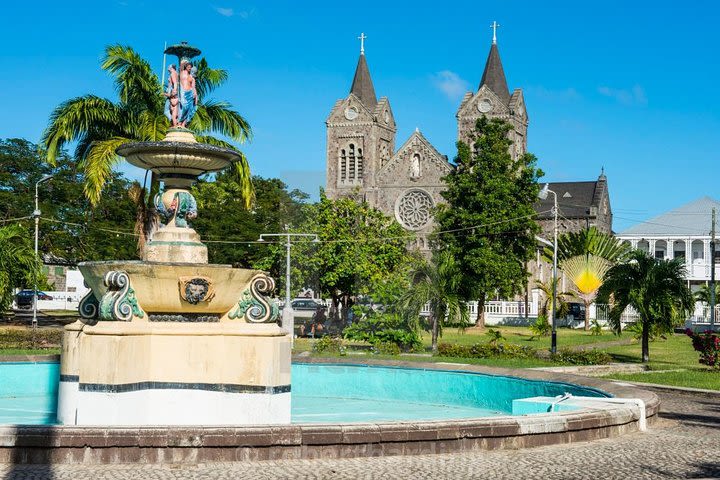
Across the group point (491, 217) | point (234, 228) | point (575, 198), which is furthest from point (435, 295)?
point (575, 198)

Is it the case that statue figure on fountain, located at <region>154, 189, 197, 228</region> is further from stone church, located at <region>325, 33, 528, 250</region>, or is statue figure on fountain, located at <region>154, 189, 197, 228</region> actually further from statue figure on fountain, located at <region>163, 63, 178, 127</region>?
stone church, located at <region>325, 33, 528, 250</region>

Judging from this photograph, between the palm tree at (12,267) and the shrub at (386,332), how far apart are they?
10.5 meters

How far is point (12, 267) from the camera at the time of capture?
29.8 meters

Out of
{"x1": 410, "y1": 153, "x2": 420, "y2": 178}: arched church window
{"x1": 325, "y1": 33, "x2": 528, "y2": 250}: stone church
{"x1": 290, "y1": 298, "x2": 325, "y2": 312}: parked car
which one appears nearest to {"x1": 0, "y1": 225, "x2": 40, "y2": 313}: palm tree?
{"x1": 290, "y1": 298, "x2": 325, "y2": 312}: parked car

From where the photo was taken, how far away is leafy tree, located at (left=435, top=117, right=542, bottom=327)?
5231cm

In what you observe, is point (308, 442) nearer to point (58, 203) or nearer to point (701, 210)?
point (58, 203)

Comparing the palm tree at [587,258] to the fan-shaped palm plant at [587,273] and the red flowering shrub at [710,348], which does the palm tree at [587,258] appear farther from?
the red flowering shrub at [710,348]

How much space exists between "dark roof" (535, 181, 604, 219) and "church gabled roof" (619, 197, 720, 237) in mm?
14805

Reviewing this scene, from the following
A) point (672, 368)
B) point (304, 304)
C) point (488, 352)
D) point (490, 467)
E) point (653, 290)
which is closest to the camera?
point (490, 467)

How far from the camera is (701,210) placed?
8444 centimetres

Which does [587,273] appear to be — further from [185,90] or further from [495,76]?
[185,90]

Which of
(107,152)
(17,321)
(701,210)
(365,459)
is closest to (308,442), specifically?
(365,459)

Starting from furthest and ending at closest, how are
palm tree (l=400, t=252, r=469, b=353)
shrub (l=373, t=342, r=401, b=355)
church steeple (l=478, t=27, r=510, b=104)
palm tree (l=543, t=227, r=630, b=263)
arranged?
church steeple (l=478, t=27, r=510, b=104) → palm tree (l=543, t=227, r=630, b=263) → palm tree (l=400, t=252, r=469, b=353) → shrub (l=373, t=342, r=401, b=355)

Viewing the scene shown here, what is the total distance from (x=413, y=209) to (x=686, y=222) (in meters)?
23.6
